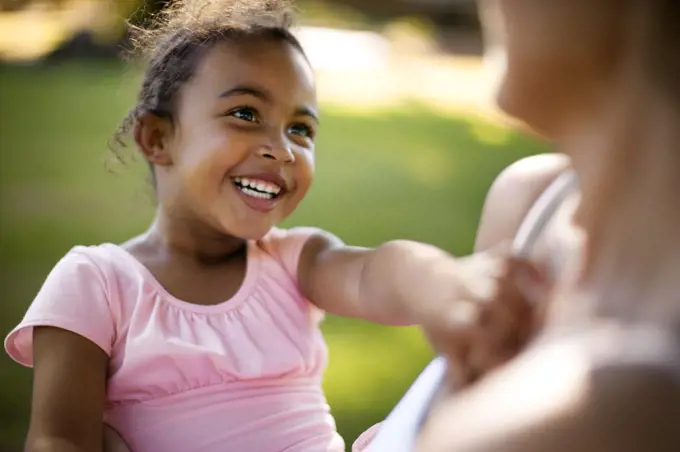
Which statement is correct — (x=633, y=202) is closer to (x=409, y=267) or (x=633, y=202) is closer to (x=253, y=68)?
(x=409, y=267)

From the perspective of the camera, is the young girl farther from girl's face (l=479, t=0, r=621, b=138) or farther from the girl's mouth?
girl's face (l=479, t=0, r=621, b=138)

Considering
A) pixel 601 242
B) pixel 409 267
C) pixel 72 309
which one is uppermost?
pixel 601 242

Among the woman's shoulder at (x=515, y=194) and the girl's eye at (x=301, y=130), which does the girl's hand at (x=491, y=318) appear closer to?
the woman's shoulder at (x=515, y=194)

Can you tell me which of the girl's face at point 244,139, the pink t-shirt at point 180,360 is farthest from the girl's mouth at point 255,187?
the pink t-shirt at point 180,360

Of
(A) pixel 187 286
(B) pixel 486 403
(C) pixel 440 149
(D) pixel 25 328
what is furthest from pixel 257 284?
(C) pixel 440 149

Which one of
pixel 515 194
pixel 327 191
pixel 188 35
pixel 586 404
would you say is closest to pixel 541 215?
pixel 515 194

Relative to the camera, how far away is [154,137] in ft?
3.27

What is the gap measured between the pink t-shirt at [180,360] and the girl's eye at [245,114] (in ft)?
0.55

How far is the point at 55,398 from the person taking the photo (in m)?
0.81

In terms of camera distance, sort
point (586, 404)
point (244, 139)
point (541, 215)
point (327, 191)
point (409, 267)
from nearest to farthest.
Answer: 1. point (586, 404)
2. point (541, 215)
3. point (409, 267)
4. point (244, 139)
5. point (327, 191)

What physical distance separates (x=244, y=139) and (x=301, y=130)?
7 cm

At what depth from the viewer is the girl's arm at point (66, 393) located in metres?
0.81

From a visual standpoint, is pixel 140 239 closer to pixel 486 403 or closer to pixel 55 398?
pixel 55 398

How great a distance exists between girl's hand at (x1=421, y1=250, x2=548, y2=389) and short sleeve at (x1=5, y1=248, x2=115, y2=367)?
1.28ft
